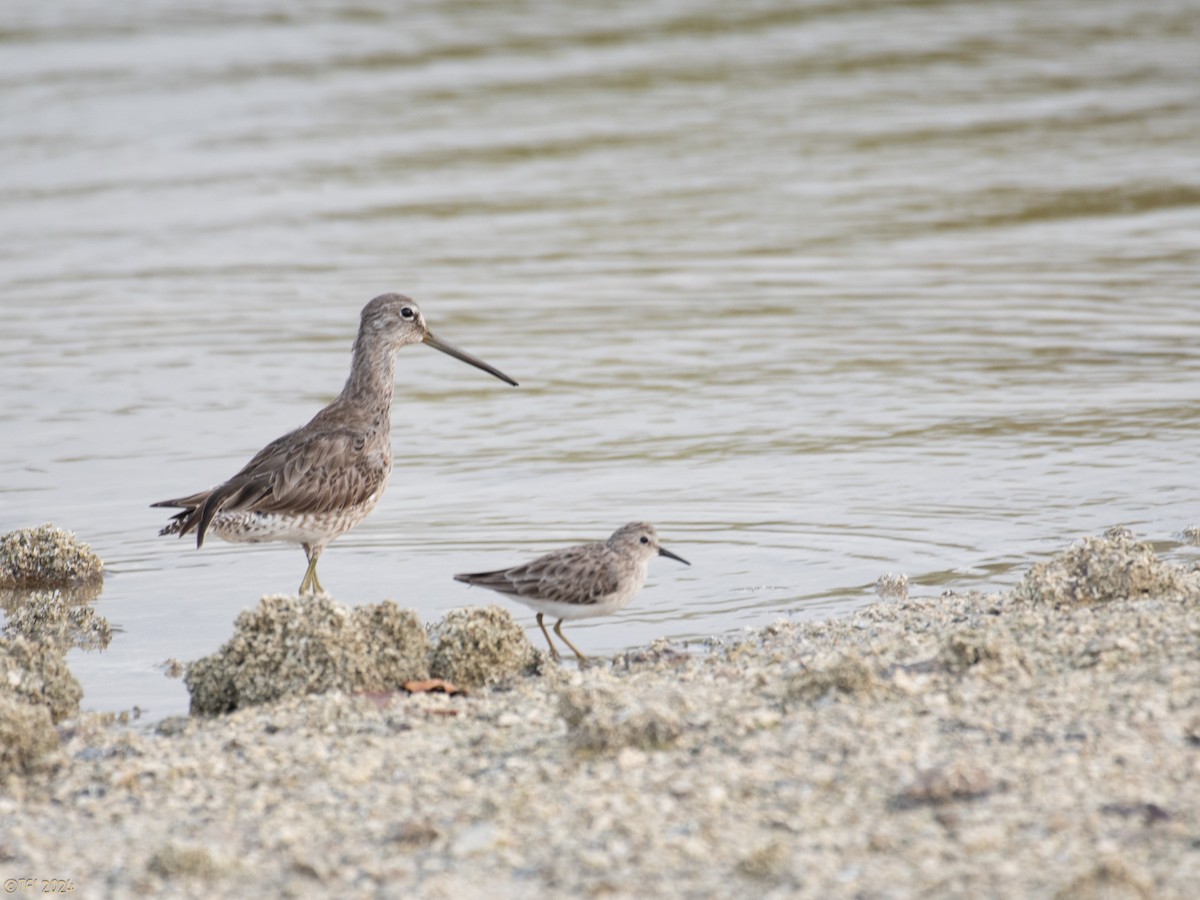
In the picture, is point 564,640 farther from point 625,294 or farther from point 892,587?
point 625,294

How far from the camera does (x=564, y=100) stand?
25234 mm

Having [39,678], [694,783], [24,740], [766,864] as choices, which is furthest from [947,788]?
[39,678]

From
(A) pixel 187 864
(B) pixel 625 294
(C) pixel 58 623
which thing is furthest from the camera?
(B) pixel 625 294

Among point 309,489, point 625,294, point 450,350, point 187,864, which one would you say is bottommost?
point 187,864

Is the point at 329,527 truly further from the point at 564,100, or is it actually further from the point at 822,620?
the point at 564,100

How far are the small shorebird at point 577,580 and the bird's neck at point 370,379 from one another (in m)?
2.17

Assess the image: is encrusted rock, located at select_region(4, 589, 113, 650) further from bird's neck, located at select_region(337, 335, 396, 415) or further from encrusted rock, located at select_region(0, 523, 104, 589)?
bird's neck, located at select_region(337, 335, 396, 415)

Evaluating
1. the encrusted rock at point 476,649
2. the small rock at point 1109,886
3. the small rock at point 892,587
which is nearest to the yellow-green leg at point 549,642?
the encrusted rock at point 476,649

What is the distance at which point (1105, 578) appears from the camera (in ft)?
24.5

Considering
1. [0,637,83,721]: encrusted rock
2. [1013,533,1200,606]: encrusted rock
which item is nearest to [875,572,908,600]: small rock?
[1013,533,1200,606]: encrusted rock

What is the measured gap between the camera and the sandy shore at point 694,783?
4863mm

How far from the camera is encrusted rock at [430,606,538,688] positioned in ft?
23.2

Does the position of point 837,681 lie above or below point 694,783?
above

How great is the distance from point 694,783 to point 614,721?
1.64ft
